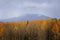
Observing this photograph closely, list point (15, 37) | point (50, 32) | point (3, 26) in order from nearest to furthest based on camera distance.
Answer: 1. point (50, 32)
2. point (15, 37)
3. point (3, 26)

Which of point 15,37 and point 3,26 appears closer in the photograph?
point 15,37

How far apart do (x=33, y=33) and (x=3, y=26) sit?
341cm

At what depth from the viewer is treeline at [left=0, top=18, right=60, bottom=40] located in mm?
15637

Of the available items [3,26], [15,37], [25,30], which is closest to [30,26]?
[25,30]

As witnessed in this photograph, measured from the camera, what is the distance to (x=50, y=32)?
1560 cm

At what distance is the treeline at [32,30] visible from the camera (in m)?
15.6

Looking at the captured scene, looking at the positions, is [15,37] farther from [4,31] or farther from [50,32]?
[50,32]

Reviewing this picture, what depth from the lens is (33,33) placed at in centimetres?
1598

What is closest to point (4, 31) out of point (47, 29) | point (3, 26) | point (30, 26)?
point (3, 26)

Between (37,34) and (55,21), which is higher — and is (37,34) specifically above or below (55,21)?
below

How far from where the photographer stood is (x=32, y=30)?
1622cm

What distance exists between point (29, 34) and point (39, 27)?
119 cm

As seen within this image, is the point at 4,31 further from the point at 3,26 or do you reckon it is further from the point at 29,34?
the point at 29,34

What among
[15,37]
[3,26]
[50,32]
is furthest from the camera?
[3,26]
